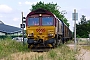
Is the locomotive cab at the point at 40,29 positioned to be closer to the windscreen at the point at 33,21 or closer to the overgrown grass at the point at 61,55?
the windscreen at the point at 33,21

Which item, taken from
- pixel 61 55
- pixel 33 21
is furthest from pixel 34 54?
pixel 33 21

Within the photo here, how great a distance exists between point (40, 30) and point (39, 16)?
1196mm

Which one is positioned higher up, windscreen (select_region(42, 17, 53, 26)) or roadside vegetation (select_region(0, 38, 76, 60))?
windscreen (select_region(42, 17, 53, 26))

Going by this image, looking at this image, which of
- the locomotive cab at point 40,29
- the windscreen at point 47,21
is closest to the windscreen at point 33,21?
the locomotive cab at point 40,29

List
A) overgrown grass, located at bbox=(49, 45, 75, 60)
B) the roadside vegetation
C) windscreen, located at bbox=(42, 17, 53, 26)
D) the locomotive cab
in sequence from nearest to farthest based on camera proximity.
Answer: overgrown grass, located at bbox=(49, 45, 75, 60) → the roadside vegetation → the locomotive cab → windscreen, located at bbox=(42, 17, 53, 26)

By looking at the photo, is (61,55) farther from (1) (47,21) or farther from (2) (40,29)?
(1) (47,21)

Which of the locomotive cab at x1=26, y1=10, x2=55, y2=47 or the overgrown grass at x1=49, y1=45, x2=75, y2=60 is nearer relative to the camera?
the overgrown grass at x1=49, y1=45, x2=75, y2=60

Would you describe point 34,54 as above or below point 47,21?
below

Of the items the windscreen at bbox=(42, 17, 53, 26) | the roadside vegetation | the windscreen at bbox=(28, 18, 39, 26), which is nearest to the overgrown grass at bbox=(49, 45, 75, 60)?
the roadside vegetation

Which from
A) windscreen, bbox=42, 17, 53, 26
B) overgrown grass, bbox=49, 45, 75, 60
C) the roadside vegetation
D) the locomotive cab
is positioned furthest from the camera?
windscreen, bbox=42, 17, 53, 26

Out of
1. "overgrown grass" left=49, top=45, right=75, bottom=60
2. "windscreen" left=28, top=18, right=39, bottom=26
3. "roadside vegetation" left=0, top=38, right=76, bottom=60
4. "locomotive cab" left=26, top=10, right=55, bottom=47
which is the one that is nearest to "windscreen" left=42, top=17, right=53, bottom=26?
"locomotive cab" left=26, top=10, right=55, bottom=47

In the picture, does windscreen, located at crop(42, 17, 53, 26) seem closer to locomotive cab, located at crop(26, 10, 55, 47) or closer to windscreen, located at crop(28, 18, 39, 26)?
locomotive cab, located at crop(26, 10, 55, 47)

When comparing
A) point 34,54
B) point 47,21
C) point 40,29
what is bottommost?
point 34,54

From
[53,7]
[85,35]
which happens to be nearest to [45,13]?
[53,7]
